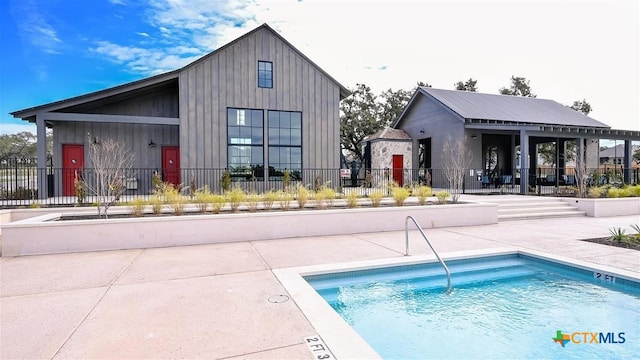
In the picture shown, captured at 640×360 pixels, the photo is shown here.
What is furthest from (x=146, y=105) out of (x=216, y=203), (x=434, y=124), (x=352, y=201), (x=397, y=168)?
(x=434, y=124)

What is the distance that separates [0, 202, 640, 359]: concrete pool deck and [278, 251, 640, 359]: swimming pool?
0.59 metres

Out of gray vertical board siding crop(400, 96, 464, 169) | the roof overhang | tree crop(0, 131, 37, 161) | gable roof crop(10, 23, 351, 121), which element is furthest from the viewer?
tree crop(0, 131, 37, 161)

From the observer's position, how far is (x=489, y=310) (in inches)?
168

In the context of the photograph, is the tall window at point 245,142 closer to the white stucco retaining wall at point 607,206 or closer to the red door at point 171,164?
the red door at point 171,164

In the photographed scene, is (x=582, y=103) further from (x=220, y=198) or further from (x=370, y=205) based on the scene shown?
(x=220, y=198)

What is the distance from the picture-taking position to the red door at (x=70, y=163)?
13.5 m

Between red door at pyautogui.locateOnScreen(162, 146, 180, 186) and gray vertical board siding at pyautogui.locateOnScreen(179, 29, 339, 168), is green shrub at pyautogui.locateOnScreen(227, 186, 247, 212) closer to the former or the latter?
gray vertical board siding at pyautogui.locateOnScreen(179, 29, 339, 168)

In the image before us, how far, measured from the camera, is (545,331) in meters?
3.69

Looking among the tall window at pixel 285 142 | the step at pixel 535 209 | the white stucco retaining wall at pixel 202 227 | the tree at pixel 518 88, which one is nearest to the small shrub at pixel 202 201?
the white stucco retaining wall at pixel 202 227


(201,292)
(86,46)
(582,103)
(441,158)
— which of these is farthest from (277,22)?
(582,103)

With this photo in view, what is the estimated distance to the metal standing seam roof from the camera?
58.8ft

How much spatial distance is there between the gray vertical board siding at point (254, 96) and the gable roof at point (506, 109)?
23.3ft

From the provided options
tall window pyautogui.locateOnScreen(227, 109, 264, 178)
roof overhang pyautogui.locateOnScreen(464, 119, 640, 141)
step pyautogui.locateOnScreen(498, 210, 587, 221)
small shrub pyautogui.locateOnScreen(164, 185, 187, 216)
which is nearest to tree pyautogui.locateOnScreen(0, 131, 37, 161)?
tall window pyautogui.locateOnScreen(227, 109, 264, 178)

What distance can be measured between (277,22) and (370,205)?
10.1m
